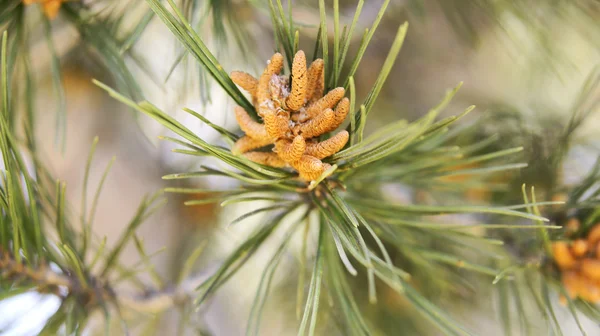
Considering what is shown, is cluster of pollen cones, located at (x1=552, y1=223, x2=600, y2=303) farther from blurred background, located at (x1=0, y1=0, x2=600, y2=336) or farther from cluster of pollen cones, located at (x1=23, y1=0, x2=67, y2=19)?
cluster of pollen cones, located at (x1=23, y1=0, x2=67, y2=19)

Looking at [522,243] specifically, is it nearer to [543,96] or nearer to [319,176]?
[319,176]

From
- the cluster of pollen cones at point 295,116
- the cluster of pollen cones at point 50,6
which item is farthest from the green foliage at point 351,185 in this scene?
the cluster of pollen cones at point 50,6

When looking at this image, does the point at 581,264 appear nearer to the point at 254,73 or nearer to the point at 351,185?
the point at 351,185

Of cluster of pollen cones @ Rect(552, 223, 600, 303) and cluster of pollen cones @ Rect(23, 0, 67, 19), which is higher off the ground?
cluster of pollen cones @ Rect(23, 0, 67, 19)

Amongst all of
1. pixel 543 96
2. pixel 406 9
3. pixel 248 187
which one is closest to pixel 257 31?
pixel 406 9

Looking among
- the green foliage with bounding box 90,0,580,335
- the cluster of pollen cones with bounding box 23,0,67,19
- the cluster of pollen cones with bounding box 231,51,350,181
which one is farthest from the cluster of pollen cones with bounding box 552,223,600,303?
the cluster of pollen cones with bounding box 23,0,67,19

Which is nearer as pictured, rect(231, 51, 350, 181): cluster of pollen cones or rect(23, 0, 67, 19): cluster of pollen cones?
rect(231, 51, 350, 181): cluster of pollen cones
